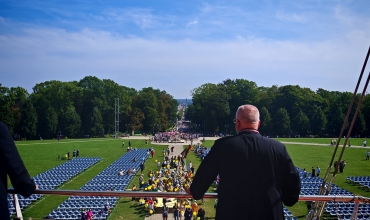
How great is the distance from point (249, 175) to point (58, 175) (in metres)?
28.0

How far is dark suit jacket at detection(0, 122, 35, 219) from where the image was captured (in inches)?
107

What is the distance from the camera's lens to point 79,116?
2980 inches

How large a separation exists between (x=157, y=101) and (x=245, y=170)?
3506 inches

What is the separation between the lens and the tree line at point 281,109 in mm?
77062

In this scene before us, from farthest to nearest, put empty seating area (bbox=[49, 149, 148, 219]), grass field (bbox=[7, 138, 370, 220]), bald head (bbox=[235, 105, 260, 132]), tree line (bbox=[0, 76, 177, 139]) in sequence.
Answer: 1. tree line (bbox=[0, 76, 177, 139])
2. grass field (bbox=[7, 138, 370, 220])
3. empty seating area (bbox=[49, 149, 148, 219])
4. bald head (bbox=[235, 105, 260, 132])

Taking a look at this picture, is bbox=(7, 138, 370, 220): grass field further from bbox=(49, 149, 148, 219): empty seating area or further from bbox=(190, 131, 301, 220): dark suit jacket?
bbox=(190, 131, 301, 220): dark suit jacket

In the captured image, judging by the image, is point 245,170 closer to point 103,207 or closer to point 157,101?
point 103,207

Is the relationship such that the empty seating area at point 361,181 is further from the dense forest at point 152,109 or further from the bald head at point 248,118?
the dense forest at point 152,109

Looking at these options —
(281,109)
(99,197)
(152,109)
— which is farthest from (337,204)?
(152,109)

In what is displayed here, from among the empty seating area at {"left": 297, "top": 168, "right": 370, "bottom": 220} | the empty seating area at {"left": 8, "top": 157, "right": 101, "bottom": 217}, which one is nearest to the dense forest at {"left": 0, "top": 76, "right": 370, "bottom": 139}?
the empty seating area at {"left": 8, "top": 157, "right": 101, "bottom": 217}

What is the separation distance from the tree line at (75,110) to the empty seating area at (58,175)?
124ft

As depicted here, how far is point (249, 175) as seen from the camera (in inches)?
96.9

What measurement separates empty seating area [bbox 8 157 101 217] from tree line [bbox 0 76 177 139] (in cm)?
Result: 3786

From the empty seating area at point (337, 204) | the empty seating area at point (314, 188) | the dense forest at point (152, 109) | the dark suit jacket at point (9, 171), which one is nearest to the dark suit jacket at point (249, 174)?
the dark suit jacket at point (9, 171)
